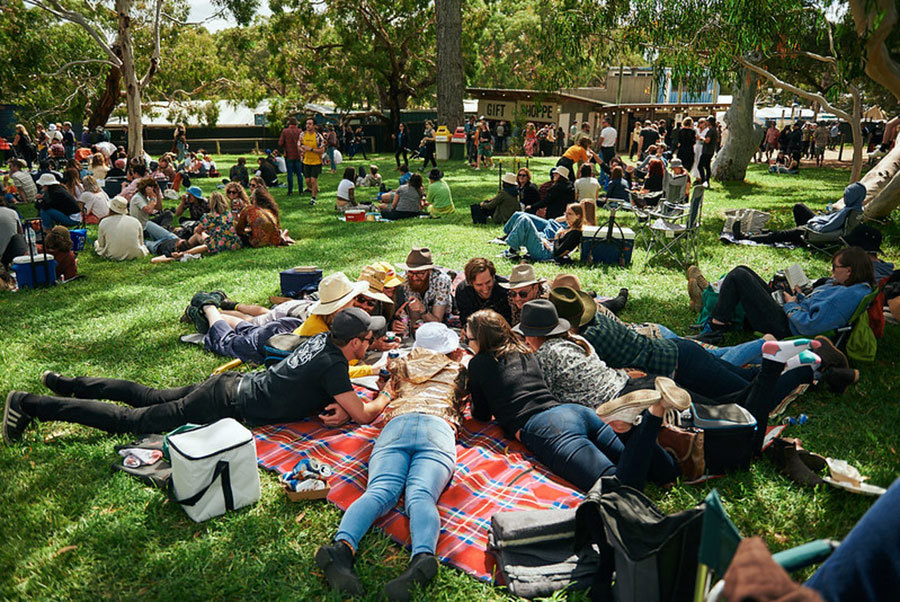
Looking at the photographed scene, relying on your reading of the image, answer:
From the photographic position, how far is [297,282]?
24.0 feet

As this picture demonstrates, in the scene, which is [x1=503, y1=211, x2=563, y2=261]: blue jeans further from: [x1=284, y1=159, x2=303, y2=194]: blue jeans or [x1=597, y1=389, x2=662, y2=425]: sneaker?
[x1=284, y1=159, x2=303, y2=194]: blue jeans

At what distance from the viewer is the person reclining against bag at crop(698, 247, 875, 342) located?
5113 mm

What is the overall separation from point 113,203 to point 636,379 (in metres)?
9.12

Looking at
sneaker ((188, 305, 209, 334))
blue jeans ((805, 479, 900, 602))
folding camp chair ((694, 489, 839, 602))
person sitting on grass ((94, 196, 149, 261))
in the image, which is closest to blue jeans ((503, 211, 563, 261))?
sneaker ((188, 305, 209, 334))

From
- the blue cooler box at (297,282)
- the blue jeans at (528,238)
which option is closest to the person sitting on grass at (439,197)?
the blue jeans at (528,238)

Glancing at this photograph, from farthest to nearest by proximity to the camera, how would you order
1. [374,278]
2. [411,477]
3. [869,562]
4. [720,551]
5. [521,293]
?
[374,278] → [521,293] → [411,477] → [720,551] → [869,562]

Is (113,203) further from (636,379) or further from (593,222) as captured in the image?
(636,379)

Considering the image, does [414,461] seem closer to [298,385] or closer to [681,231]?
[298,385]

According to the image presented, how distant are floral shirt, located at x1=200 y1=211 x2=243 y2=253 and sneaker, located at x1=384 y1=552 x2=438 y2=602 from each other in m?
8.41

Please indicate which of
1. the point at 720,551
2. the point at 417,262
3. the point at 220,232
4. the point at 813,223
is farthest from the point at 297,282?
the point at 813,223

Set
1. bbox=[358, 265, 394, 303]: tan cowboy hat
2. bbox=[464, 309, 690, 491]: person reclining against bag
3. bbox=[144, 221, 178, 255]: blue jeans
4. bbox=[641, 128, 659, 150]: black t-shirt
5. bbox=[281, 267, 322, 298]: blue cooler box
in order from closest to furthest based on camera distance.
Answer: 1. bbox=[464, 309, 690, 491]: person reclining against bag
2. bbox=[358, 265, 394, 303]: tan cowboy hat
3. bbox=[281, 267, 322, 298]: blue cooler box
4. bbox=[144, 221, 178, 255]: blue jeans
5. bbox=[641, 128, 659, 150]: black t-shirt

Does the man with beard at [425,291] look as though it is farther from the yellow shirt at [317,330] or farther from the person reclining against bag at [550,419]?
the person reclining against bag at [550,419]

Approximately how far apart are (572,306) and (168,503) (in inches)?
122

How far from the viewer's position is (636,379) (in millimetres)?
4383
